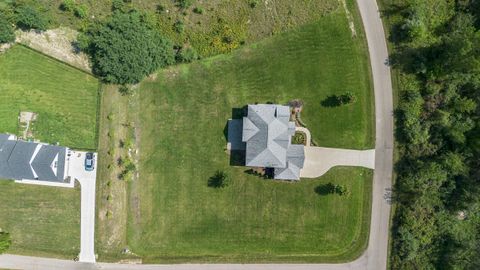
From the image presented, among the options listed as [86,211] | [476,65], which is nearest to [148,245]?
[86,211]

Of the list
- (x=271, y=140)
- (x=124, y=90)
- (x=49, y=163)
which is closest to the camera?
(x=271, y=140)

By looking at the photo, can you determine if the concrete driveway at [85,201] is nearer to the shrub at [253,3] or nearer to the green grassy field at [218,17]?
the green grassy field at [218,17]

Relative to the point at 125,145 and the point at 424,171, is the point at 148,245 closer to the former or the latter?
the point at 125,145

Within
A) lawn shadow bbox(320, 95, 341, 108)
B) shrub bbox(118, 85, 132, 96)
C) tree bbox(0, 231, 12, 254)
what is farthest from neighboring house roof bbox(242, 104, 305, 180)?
tree bbox(0, 231, 12, 254)

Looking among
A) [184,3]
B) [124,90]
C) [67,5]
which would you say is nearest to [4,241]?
[124,90]

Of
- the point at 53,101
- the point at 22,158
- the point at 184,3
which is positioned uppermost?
the point at 184,3

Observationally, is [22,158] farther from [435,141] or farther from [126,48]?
[435,141]
